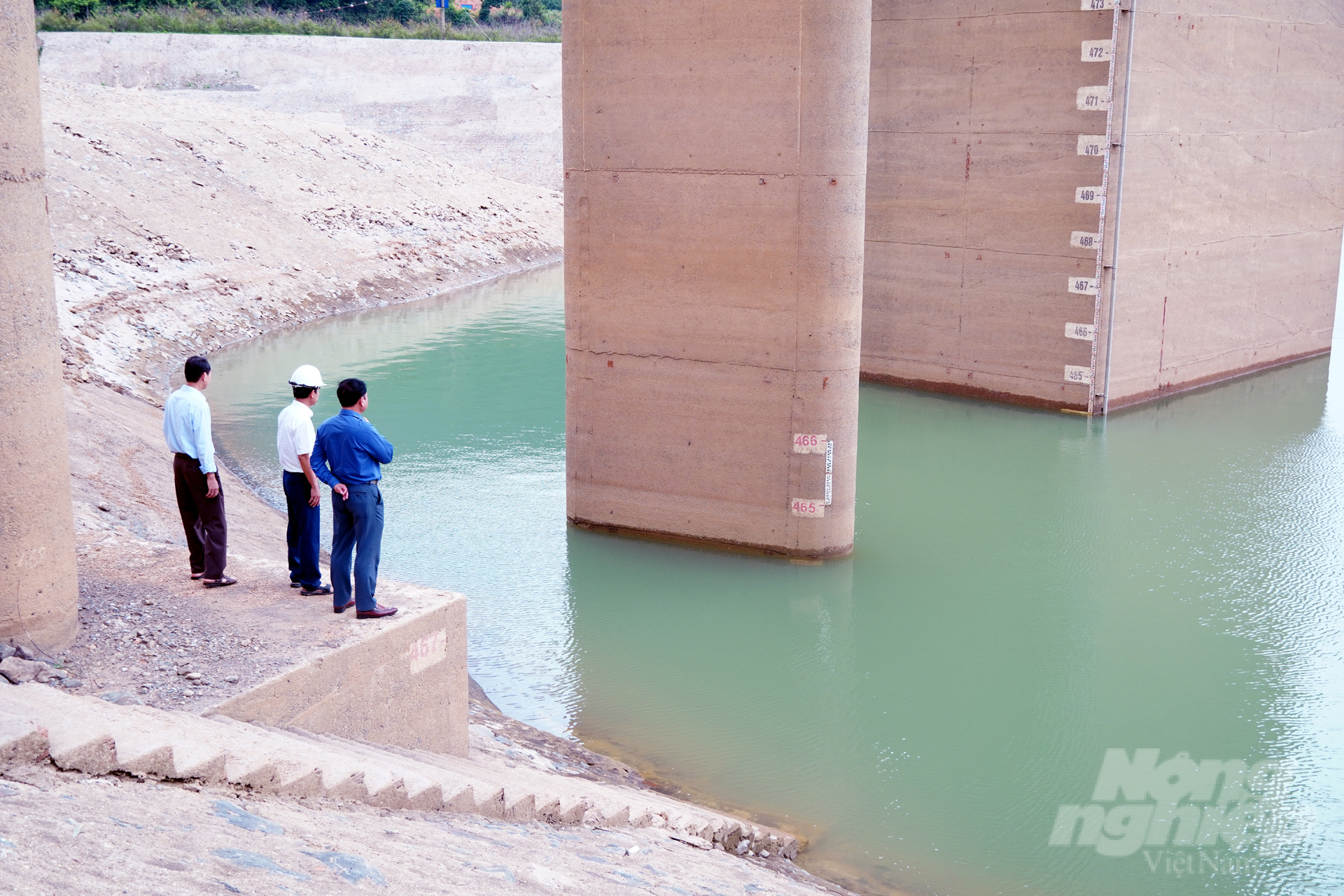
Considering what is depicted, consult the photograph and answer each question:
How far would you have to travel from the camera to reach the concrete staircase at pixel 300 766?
555 centimetres

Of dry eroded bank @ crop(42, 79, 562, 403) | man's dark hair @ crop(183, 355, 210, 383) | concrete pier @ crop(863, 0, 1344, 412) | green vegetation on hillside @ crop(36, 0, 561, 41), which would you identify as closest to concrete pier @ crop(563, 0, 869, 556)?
man's dark hair @ crop(183, 355, 210, 383)

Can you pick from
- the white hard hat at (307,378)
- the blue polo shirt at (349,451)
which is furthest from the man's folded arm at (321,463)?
the white hard hat at (307,378)

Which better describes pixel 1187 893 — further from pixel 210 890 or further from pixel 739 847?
pixel 210 890

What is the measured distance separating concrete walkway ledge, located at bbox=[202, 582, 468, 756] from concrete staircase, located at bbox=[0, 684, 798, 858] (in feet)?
0.40

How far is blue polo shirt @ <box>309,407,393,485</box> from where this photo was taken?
7.71m

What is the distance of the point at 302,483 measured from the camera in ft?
27.2

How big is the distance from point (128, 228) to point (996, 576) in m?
21.8

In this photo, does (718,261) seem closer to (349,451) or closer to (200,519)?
(349,451)

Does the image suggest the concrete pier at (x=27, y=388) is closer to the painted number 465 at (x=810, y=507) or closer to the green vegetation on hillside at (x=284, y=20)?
the painted number 465 at (x=810, y=507)

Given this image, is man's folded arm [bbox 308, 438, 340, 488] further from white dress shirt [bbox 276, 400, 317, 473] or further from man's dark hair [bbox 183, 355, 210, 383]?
man's dark hair [bbox 183, 355, 210, 383]

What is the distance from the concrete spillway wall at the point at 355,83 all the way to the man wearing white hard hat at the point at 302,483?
1446 inches

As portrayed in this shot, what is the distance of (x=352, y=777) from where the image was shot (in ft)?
20.1

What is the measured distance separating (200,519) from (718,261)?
5695mm

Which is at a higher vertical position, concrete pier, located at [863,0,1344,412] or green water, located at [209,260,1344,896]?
concrete pier, located at [863,0,1344,412]
